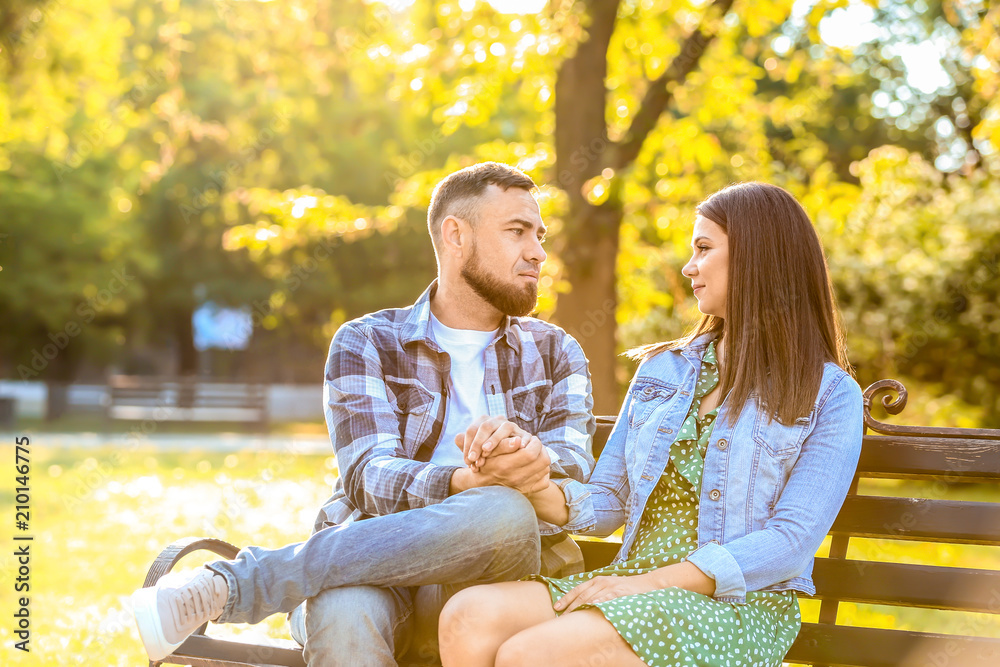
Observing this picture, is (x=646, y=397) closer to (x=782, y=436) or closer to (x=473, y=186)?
(x=782, y=436)

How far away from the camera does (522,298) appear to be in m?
3.13

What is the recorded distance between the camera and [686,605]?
239 centimetres

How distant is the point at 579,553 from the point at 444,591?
494 mm

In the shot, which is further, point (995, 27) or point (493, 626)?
point (995, 27)

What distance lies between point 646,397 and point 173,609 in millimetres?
1535

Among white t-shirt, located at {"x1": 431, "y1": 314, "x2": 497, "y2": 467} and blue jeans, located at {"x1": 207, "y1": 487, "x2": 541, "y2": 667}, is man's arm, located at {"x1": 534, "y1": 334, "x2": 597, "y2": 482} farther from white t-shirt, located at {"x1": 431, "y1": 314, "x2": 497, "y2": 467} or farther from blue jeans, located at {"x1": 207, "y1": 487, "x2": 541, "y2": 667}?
blue jeans, located at {"x1": 207, "y1": 487, "x2": 541, "y2": 667}

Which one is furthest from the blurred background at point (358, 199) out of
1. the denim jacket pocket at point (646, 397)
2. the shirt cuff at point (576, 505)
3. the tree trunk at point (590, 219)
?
the shirt cuff at point (576, 505)

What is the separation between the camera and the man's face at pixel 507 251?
3.12m

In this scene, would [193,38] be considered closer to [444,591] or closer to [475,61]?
[475,61]

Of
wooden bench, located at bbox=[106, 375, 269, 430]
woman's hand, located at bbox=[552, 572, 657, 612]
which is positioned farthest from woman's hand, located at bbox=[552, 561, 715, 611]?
wooden bench, located at bbox=[106, 375, 269, 430]

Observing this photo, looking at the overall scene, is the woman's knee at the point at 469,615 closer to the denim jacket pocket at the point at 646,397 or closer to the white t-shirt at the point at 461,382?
the white t-shirt at the point at 461,382

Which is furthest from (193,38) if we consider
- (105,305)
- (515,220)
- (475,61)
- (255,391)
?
(105,305)

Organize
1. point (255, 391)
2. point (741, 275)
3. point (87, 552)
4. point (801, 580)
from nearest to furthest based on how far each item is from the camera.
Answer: point (801, 580), point (741, 275), point (87, 552), point (255, 391)

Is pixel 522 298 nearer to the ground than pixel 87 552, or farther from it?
farther from it
